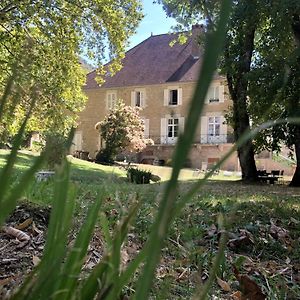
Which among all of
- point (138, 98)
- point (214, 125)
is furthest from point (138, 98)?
point (214, 125)

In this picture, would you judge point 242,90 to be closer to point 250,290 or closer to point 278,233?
point 278,233

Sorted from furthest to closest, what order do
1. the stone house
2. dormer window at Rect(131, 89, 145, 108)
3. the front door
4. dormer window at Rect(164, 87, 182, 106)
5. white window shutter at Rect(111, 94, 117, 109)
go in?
white window shutter at Rect(111, 94, 117, 109) → dormer window at Rect(131, 89, 145, 108) → dormer window at Rect(164, 87, 182, 106) → the stone house → the front door

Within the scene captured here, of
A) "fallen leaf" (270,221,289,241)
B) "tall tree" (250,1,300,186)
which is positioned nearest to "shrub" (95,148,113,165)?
"tall tree" (250,1,300,186)

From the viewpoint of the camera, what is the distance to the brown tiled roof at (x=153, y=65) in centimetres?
4028

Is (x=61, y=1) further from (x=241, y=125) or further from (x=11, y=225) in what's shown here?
(x=11, y=225)

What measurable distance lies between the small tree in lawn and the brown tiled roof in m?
7.81

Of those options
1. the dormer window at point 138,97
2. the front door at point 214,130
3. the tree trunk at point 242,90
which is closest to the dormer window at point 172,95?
the dormer window at point 138,97

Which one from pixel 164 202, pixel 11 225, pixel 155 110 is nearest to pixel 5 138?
pixel 164 202

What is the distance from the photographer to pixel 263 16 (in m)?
13.8

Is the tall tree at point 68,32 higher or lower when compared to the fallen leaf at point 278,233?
higher

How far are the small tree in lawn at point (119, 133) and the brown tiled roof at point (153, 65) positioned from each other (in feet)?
25.6

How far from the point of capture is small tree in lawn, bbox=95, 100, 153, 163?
3206 cm

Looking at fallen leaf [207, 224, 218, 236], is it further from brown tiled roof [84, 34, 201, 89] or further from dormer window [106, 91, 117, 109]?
dormer window [106, 91, 117, 109]

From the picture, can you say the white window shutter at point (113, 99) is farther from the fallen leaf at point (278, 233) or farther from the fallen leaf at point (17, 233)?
the fallen leaf at point (17, 233)
